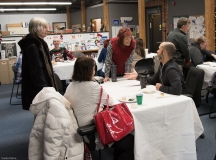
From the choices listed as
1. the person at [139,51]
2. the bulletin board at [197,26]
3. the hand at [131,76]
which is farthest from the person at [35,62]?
the bulletin board at [197,26]

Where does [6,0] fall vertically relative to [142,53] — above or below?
above

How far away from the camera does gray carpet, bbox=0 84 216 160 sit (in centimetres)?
303

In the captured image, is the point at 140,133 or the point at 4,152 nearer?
the point at 140,133

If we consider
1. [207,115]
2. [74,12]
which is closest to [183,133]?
[207,115]

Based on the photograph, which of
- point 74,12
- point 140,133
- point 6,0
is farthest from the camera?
point 74,12

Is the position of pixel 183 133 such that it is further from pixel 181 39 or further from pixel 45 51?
pixel 181 39

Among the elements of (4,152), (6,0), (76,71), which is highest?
(6,0)

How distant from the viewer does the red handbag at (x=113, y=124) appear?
6.77 feet

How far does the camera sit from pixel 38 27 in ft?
8.87

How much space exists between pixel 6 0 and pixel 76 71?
8.63m

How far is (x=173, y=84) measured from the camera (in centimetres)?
260

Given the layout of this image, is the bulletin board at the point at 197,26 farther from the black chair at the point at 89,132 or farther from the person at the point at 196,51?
the black chair at the point at 89,132

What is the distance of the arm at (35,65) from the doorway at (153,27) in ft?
26.0

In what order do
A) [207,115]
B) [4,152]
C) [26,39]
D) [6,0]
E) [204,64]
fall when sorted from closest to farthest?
[26,39] < [4,152] < [207,115] < [204,64] < [6,0]
